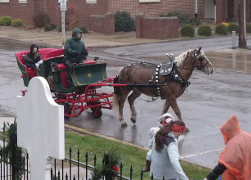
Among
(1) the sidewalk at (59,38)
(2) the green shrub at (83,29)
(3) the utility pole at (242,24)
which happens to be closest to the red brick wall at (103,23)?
(1) the sidewalk at (59,38)

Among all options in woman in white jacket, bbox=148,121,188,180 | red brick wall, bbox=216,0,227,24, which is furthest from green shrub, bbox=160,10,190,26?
woman in white jacket, bbox=148,121,188,180

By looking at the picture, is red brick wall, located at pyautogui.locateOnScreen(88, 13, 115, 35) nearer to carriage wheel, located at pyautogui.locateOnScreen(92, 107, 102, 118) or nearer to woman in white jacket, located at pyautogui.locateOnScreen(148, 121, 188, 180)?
carriage wheel, located at pyautogui.locateOnScreen(92, 107, 102, 118)

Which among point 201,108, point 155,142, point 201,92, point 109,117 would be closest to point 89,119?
point 109,117

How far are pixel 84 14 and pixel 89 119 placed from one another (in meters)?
24.8

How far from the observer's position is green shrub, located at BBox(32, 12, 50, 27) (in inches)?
1489

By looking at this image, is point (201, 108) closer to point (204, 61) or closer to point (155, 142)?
point (204, 61)

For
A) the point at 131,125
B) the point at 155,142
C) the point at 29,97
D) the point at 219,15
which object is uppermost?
the point at 219,15

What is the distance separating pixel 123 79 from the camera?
11820 millimetres

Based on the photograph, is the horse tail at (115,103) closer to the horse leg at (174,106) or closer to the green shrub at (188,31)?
the horse leg at (174,106)

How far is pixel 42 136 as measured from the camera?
5.54m

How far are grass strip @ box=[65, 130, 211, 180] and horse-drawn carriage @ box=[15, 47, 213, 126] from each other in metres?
1.28

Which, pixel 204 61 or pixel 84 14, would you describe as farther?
pixel 84 14

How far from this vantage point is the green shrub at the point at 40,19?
3781cm

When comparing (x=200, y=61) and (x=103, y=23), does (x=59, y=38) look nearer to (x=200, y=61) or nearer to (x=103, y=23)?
(x=103, y=23)
